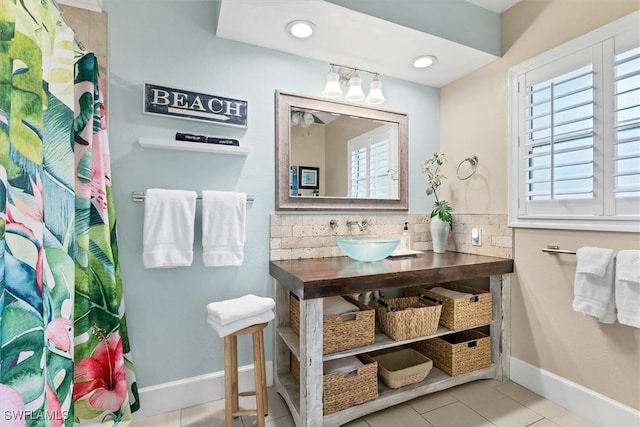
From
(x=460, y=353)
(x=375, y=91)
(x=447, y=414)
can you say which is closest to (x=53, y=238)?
(x=375, y=91)

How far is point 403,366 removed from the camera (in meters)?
2.13

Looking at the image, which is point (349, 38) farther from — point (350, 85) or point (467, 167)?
point (467, 167)

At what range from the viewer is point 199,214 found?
1841mm

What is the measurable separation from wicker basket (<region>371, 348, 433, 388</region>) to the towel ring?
138cm

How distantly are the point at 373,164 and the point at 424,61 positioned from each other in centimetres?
80

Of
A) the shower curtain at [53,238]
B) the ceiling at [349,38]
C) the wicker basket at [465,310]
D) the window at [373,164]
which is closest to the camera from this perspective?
the shower curtain at [53,238]

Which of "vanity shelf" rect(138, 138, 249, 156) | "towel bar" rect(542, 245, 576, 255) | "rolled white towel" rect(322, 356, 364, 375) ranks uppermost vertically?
"vanity shelf" rect(138, 138, 249, 156)

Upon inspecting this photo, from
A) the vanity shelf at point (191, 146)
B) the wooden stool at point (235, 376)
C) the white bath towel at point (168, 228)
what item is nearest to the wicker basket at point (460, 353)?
the wooden stool at point (235, 376)

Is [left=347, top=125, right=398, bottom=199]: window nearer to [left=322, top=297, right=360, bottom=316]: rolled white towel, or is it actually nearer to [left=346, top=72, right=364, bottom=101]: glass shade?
[left=346, top=72, right=364, bottom=101]: glass shade

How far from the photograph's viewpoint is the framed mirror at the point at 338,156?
6.70 ft

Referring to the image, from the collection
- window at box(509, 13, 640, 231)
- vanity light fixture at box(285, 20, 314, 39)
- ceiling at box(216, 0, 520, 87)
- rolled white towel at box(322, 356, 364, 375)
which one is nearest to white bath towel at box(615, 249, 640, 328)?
window at box(509, 13, 640, 231)

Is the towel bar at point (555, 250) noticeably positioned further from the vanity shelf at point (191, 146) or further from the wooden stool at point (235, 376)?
the vanity shelf at point (191, 146)

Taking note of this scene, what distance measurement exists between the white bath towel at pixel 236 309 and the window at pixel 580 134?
5.61ft

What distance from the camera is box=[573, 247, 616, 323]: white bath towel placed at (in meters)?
1.53
